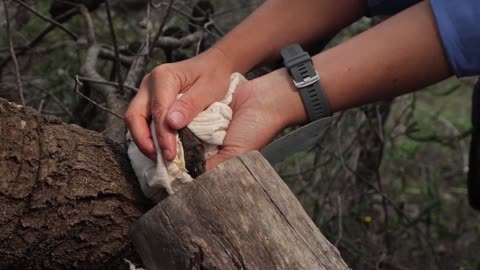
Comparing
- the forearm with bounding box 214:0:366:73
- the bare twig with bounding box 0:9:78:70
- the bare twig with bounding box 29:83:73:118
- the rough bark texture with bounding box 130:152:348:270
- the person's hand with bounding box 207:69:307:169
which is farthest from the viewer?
the bare twig with bounding box 0:9:78:70

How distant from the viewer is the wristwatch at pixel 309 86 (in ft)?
5.24

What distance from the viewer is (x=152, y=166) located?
1.49 meters

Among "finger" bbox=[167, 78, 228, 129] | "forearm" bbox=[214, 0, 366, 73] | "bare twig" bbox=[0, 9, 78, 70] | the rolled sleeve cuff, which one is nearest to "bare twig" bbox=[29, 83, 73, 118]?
"bare twig" bbox=[0, 9, 78, 70]

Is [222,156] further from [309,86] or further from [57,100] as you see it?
[57,100]

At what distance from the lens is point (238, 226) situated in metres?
1.32

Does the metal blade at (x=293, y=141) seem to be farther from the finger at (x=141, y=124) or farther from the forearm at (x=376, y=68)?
the finger at (x=141, y=124)

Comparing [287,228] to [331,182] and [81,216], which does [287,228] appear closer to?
[81,216]

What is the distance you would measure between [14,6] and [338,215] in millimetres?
1543

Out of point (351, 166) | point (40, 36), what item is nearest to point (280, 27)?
point (40, 36)

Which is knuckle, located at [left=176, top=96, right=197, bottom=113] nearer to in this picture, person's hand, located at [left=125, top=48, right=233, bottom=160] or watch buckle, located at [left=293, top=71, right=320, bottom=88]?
person's hand, located at [left=125, top=48, right=233, bottom=160]

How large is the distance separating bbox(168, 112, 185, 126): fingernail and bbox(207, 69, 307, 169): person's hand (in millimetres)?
110

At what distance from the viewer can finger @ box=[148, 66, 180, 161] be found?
1.44m

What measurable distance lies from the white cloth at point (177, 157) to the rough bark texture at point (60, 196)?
0.06m

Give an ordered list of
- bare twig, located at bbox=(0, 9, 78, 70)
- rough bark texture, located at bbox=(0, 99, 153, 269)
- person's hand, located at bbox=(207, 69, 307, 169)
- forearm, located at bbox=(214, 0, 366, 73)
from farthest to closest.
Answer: bare twig, located at bbox=(0, 9, 78, 70), forearm, located at bbox=(214, 0, 366, 73), person's hand, located at bbox=(207, 69, 307, 169), rough bark texture, located at bbox=(0, 99, 153, 269)
